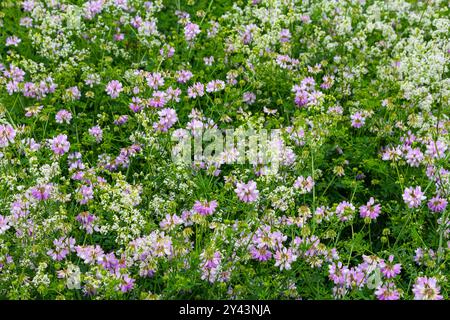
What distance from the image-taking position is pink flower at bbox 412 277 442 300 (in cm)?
358

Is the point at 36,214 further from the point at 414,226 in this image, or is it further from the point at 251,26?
the point at 251,26

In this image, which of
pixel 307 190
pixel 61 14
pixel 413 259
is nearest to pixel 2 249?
pixel 307 190

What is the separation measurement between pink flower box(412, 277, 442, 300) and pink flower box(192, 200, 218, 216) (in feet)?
3.82

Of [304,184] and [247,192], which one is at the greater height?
[304,184]

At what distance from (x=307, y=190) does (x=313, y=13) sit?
2540 millimetres

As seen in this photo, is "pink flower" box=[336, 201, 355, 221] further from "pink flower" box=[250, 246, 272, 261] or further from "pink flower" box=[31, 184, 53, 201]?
"pink flower" box=[31, 184, 53, 201]

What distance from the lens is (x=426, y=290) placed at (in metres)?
3.59

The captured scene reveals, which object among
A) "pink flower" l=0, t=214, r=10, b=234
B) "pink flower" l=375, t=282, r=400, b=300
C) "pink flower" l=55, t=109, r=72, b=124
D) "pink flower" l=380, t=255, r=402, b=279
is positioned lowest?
"pink flower" l=375, t=282, r=400, b=300

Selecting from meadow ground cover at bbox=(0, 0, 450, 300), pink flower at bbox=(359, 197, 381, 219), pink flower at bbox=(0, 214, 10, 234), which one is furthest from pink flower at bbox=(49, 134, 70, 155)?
pink flower at bbox=(359, 197, 381, 219)

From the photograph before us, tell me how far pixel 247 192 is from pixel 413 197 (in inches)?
38.8

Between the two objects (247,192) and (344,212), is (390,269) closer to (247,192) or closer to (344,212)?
(344,212)

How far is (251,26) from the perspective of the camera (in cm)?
580

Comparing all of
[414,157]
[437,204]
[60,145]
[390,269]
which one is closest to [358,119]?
[414,157]

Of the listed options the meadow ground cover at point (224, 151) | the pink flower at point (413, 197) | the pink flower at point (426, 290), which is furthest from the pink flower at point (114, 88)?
the pink flower at point (426, 290)
